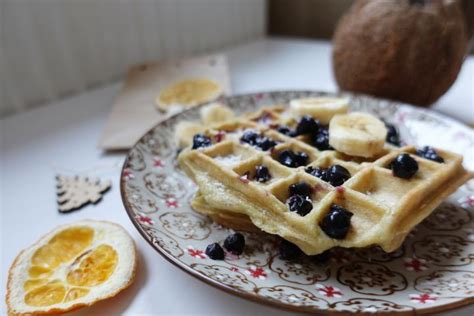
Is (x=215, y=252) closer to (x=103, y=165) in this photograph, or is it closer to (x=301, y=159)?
(x=301, y=159)

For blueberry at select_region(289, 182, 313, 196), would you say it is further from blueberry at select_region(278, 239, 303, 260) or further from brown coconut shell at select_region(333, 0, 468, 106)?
brown coconut shell at select_region(333, 0, 468, 106)

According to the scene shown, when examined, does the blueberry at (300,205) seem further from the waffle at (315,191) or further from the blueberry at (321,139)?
the blueberry at (321,139)

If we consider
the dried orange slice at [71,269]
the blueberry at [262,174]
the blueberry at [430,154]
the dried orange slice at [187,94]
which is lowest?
the dried orange slice at [71,269]

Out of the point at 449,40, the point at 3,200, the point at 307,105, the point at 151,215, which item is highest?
the point at 449,40

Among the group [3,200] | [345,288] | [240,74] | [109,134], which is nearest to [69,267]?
[3,200]

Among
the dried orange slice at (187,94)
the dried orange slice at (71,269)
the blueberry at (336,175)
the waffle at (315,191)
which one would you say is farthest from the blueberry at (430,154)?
the dried orange slice at (187,94)

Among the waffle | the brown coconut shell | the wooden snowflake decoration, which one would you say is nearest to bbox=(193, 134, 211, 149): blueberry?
the waffle

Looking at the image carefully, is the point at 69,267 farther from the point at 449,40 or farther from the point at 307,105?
the point at 449,40
